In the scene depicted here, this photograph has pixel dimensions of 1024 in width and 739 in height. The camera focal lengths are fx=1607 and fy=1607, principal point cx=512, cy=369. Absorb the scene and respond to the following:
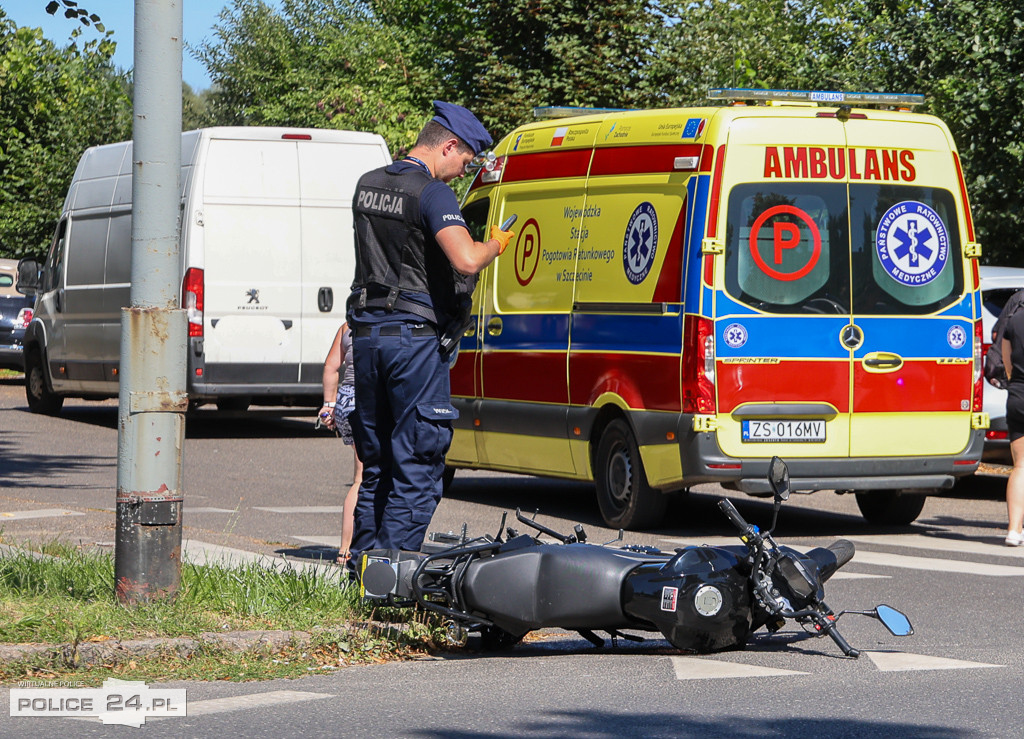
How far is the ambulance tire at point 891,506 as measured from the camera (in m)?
10.5

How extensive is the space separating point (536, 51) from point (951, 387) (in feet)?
47.8

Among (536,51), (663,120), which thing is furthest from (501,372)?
(536,51)

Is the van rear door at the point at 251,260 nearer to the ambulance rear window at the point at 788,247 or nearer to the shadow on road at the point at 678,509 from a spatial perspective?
the shadow on road at the point at 678,509

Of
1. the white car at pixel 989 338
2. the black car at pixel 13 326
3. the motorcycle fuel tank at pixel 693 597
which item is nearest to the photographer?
the motorcycle fuel tank at pixel 693 597

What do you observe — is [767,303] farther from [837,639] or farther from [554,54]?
[554,54]

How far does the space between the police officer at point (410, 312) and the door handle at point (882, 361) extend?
431cm

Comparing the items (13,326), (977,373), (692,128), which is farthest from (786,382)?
(13,326)

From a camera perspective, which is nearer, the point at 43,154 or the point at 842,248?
the point at 842,248

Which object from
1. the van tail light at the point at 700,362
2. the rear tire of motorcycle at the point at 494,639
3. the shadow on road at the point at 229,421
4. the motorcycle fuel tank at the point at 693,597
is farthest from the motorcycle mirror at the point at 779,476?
the shadow on road at the point at 229,421

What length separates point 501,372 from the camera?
11.1 meters

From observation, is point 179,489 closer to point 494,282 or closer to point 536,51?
point 494,282

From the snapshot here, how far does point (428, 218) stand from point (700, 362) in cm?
374

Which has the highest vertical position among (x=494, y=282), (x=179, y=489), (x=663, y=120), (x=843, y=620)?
(x=663, y=120)

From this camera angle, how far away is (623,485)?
10.1m
